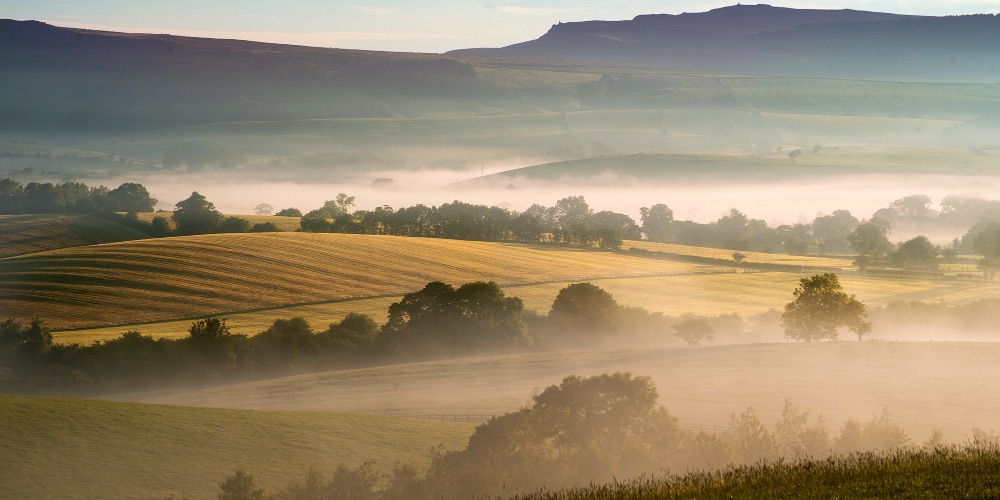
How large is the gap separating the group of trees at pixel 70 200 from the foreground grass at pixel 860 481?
129977 mm

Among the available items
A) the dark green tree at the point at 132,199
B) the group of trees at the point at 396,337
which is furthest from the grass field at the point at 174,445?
the dark green tree at the point at 132,199

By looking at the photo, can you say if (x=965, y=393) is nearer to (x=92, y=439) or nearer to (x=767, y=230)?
(x=92, y=439)

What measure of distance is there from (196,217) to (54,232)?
700 inches

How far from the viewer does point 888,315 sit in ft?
267

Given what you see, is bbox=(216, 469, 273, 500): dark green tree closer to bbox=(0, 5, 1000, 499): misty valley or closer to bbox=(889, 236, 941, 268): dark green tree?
bbox=(0, 5, 1000, 499): misty valley

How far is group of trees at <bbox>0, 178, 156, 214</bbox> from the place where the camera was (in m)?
138

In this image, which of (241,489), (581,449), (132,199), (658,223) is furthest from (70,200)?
(581,449)

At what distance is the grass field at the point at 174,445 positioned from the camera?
1436 inches

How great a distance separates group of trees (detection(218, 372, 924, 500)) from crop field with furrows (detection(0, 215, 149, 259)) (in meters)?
82.5

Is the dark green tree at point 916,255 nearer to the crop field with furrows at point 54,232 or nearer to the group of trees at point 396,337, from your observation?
the group of trees at point 396,337

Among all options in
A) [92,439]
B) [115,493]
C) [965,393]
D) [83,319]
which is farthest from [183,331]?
[965,393]

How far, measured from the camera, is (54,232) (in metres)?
118

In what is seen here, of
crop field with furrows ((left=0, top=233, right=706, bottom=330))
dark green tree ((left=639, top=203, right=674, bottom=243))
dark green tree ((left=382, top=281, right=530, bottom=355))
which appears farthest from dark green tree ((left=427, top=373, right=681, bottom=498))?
dark green tree ((left=639, top=203, right=674, bottom=243))

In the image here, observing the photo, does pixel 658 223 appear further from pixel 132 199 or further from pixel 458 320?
pixel 458 320
